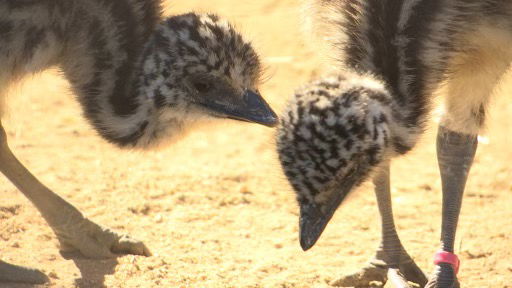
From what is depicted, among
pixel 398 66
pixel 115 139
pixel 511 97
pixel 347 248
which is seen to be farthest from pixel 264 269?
pixel 511 97

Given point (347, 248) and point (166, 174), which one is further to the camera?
point (166, 174)

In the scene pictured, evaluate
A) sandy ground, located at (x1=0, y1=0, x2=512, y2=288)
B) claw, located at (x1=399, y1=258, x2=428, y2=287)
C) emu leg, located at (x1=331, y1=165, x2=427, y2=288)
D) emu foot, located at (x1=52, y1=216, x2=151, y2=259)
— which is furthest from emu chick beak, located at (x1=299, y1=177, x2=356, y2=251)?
emu foot, located at (x1=52, y1=216, x2=151, y2=259)

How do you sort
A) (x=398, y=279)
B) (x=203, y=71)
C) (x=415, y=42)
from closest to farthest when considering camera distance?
1. (x=415, y=42)
2. (x=203, y=71)
3. (x=398, y=279)

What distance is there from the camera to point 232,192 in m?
6.10

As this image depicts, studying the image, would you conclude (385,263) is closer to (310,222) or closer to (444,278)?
(444,278)

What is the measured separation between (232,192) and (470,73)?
6.34 ft

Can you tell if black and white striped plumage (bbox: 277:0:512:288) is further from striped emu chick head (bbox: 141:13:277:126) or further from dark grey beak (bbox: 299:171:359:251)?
striped emu chick head (bbox: 141:13:277:126)

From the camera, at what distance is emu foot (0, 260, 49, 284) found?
15.3 ft

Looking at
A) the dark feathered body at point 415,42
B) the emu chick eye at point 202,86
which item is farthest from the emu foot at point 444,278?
the emu chick eye at point 202,86

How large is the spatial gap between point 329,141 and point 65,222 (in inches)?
69.1

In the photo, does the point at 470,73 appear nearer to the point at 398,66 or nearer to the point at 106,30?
the point at 398,66

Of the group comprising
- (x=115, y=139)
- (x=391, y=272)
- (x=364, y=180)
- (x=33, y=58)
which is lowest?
(x=391, y=272)

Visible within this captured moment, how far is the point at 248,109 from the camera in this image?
4691 mm

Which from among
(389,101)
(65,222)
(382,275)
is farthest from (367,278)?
(65,222)
